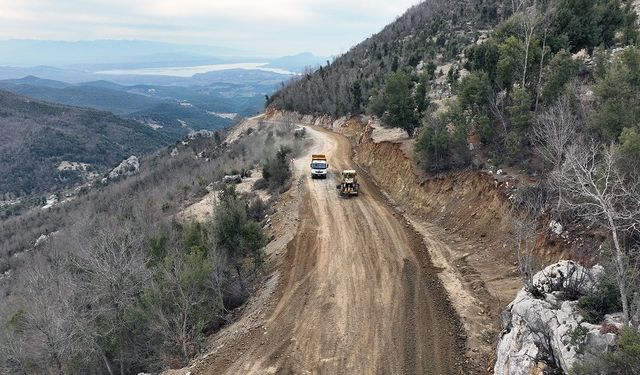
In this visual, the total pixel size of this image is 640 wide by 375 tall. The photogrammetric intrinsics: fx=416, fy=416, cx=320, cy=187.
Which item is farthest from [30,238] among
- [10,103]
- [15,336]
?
[10,103]

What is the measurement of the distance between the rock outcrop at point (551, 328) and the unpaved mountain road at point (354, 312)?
129 inches

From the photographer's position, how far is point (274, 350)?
1524 cm

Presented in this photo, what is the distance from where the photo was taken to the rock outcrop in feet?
30.2

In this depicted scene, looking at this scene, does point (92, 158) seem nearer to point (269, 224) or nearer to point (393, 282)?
point (269, 224)

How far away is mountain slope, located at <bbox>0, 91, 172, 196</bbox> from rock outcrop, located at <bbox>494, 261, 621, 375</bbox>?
518 ft

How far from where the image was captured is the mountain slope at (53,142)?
14431cm

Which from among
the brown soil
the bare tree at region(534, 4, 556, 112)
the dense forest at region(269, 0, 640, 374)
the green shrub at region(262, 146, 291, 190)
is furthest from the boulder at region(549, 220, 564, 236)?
the green shrub at region(262, 146, 291, 190)

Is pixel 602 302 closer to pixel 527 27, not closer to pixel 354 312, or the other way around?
pixel 354 312

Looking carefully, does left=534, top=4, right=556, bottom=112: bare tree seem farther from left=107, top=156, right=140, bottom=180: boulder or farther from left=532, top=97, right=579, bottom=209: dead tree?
left=107, top=156, right=140, bottom=180: boulder

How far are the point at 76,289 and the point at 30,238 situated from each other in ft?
184

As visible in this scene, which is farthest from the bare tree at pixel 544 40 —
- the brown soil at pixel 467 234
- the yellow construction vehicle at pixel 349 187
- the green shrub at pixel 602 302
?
the green shrub at pixel 602 302

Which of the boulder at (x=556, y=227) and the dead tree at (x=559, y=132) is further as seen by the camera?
the boulder at (x=556, y=227)

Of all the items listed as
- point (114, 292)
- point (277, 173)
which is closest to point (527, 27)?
point (277, 173)

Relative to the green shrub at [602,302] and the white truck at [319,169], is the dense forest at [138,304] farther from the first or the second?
the white truck at [319,169]
